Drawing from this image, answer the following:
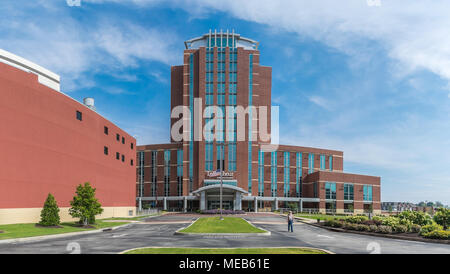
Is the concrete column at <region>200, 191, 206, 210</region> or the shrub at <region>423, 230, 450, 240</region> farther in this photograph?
the concrete column at <region>200, 191, 206, 210</region>

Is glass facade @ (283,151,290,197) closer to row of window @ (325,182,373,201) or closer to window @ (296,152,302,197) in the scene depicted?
window @ (296,152,302,197)

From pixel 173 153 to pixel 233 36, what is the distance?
111 feet

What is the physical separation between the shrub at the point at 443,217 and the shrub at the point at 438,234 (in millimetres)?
5037

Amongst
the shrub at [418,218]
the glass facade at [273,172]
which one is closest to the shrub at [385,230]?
the shrub at [418,218]

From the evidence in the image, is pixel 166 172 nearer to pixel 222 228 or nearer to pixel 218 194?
pixel 218 194

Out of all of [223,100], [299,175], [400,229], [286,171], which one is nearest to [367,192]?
[299,175]

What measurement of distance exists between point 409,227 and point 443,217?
9.10 feet

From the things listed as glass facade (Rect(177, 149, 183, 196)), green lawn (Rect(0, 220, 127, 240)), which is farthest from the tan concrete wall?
glass facade (Rect(177, 149, 183, 196))

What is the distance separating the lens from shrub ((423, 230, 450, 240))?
22266mm

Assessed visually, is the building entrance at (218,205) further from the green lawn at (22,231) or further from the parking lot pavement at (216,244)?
the parking lot pavement at (216,244)

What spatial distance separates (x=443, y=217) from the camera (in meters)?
27.5

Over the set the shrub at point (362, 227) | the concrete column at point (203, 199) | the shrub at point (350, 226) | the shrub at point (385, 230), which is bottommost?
the concrete column at point (203, 199)

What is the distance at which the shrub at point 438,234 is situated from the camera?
22.3m
